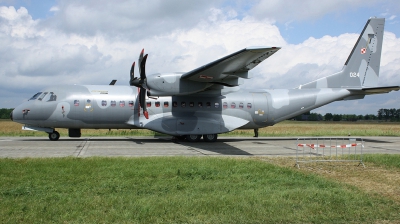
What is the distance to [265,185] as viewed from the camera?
946cm

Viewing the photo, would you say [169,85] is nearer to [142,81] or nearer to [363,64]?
[142,81]

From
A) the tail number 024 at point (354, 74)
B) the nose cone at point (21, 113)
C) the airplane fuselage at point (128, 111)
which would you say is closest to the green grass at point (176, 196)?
the airplane fuselage at point (128, 111)

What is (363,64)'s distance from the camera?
83.8 ft

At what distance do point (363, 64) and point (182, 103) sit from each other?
13397mm

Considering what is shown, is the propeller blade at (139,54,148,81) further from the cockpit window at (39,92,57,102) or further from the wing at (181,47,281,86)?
the cockpit window at (39,92,57,102)

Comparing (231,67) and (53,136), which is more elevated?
(231,67)

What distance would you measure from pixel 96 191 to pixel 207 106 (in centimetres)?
1486

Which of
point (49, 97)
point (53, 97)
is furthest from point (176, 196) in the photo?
point (49, 97)

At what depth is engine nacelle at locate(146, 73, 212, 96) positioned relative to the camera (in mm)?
19641

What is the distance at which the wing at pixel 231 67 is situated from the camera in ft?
54.3

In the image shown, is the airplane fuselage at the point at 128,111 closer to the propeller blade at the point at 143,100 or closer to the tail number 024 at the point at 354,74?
the propeller blade at the point at 143,100

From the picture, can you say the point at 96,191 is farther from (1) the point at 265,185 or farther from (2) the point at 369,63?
(2) the point at 369,63

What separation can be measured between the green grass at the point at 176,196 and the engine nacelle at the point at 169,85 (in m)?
8.13

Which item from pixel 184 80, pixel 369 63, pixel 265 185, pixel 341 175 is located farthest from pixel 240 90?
pixel 265 185
